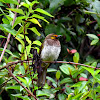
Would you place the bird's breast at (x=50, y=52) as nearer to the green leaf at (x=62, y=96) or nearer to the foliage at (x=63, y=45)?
the foliage at (x=63, y=45)

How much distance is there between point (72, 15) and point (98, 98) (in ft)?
6.59

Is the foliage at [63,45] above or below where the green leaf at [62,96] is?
above

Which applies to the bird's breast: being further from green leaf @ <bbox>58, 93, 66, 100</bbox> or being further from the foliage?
green leaf @ <bbox>58, 93, 66, 100</bbox>

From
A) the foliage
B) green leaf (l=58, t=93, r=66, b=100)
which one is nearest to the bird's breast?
the foliage

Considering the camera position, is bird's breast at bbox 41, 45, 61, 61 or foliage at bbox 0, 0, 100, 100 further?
bird's breast at bbox 41, 45, 61, 61

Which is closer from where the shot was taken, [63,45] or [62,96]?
[62,96]

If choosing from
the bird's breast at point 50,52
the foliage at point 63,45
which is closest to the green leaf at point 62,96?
the foliage at point 63,45

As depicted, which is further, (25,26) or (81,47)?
(81,47)

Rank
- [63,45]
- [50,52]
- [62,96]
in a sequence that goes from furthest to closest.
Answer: [63,45]
[50,52]
[62,96]

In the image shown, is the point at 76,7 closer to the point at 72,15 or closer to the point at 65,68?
the point at 72,15

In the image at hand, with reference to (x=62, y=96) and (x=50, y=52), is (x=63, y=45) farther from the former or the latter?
(x=62, y=96)

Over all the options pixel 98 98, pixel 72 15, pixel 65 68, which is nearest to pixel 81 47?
pixel 72 15

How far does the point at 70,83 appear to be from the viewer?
2129mm

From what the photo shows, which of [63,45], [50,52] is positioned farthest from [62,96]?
[63,45]
